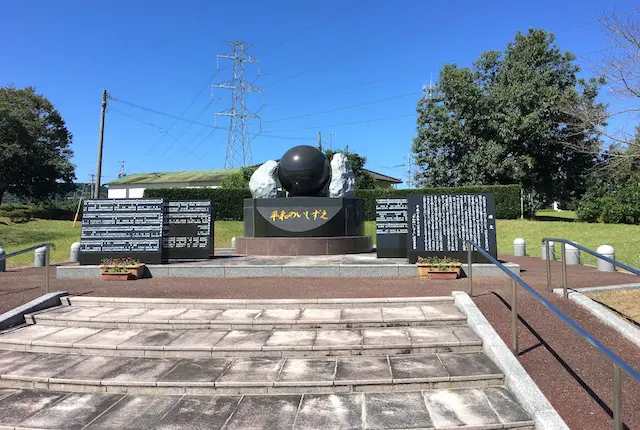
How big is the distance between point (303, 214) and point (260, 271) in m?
3.88

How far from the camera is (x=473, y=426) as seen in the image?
11.3 feet

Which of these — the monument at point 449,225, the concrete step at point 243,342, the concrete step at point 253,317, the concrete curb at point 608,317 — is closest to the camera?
the concrete step at point 243,342

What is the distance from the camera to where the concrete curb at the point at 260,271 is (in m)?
9.59

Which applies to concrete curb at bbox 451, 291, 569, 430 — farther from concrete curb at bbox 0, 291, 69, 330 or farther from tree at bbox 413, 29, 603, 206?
tree at bbox 413, 29, 603, 206

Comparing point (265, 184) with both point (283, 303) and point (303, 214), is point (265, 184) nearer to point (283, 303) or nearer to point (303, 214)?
point (303, 214)

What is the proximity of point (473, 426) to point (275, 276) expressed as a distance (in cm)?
678

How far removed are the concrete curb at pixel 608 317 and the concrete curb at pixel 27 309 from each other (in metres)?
8.66

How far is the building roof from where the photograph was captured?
185 feet

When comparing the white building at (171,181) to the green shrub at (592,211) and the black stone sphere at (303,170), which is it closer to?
the green shrub at (592,211)

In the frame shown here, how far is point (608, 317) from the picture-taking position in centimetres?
573

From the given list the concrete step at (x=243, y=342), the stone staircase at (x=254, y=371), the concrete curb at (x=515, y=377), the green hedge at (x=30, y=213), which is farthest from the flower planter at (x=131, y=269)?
the green hedge at (x=30, y=213)

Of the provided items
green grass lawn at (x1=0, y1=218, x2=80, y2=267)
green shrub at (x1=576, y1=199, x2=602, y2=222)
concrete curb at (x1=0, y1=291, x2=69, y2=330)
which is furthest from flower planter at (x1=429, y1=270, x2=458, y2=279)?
green shrub at (x1=576, y1=199, x2=602, y2=222)

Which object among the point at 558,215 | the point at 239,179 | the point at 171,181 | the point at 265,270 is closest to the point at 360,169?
the point at 239,179

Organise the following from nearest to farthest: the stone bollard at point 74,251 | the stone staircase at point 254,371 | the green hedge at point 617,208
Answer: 1. the stone staircase at point 254,371
2. the stone bollard at point 74,251
3. the green hedge at point 617,208
